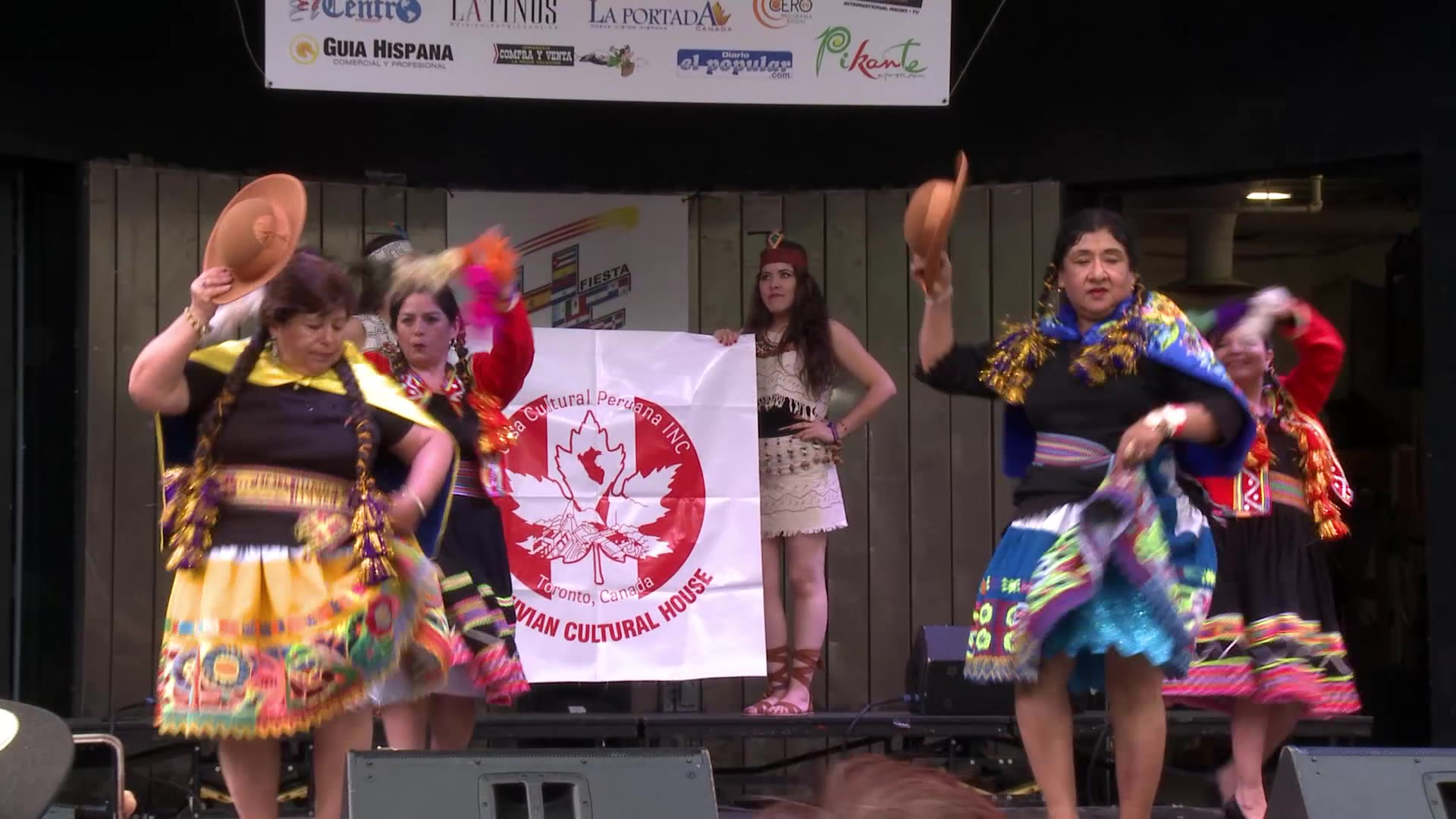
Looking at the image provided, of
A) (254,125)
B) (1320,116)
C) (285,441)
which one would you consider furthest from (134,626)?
(1320,116)

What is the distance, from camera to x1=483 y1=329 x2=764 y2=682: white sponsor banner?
5691 mm

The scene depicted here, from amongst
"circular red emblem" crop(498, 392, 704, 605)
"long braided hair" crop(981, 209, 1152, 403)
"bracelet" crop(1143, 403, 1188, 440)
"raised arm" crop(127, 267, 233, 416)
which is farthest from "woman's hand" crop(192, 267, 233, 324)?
"circular red emblem" crop(498, 392, 704, 605)

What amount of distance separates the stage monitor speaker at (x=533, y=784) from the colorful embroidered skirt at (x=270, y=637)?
0.45 meters

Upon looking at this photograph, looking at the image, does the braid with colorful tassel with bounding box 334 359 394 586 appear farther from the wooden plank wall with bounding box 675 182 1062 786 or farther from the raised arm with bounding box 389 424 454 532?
the wooden plank wall with bounding box 675 182 1062 786

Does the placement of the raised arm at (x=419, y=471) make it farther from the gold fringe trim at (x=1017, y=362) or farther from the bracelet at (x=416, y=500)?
the gold fringe trim at (x=1017, y=362)

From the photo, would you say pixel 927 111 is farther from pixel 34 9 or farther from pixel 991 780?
pixel 34 9

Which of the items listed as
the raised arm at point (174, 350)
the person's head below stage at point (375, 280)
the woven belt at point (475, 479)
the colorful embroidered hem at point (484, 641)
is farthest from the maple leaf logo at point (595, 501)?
the raised arm at point (174, 350)

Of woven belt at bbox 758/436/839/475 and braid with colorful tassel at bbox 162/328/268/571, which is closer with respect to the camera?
braid with colorful tassel at bbox 162/328/268/571

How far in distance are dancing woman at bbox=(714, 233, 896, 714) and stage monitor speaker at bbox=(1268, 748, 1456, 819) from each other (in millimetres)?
2872

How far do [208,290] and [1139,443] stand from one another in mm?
1884

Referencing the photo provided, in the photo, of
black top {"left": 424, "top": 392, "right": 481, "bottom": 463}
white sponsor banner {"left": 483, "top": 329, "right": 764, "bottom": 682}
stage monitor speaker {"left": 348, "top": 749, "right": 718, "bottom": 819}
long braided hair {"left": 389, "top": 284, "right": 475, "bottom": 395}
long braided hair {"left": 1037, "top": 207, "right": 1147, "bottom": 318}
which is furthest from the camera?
white sponsor banner {"left": 483, "top": 329, "right": 764, "bottom": 682}

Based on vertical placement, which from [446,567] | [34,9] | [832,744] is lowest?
[832,744]

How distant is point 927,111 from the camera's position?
6.46 m

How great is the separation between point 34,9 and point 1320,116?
14.4 feet
